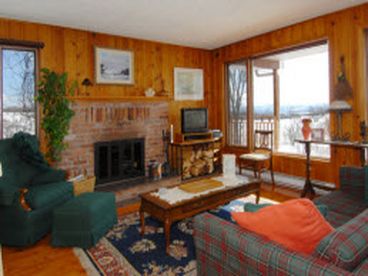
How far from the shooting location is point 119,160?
14.9 ft

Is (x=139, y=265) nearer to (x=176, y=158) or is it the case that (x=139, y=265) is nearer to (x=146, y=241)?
(x=146, y=241)

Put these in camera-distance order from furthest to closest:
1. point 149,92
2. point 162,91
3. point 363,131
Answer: point 162,91, point 149,92, point 363,131

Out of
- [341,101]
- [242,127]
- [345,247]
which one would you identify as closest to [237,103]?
[242,127]

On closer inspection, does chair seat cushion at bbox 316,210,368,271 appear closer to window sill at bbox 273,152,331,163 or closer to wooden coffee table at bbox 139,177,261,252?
wooden coffee table at bbox 139,177,261,252

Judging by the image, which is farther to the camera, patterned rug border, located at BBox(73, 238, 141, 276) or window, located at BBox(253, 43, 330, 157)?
window, located at BBox(253, 43, 330, 157)

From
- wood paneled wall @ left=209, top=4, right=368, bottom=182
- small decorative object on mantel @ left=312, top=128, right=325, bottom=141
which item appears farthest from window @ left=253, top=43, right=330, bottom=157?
small decorative object on mantel @ left=312, top=128, right=325, bottom=141

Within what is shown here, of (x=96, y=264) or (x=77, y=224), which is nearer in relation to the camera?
(x=96, y=264)

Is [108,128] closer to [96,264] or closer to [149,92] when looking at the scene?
[149,92]

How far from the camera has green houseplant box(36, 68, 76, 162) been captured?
3.70m

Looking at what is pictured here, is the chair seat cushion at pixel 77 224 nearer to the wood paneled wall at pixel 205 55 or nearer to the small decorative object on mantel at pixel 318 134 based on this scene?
the wood paneled wall at pixel 205 55

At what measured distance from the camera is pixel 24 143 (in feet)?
10.4

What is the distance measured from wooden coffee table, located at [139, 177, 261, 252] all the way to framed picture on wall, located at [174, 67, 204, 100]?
114 inches

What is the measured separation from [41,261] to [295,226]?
2.23 metres

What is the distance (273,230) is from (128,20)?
3.60m
